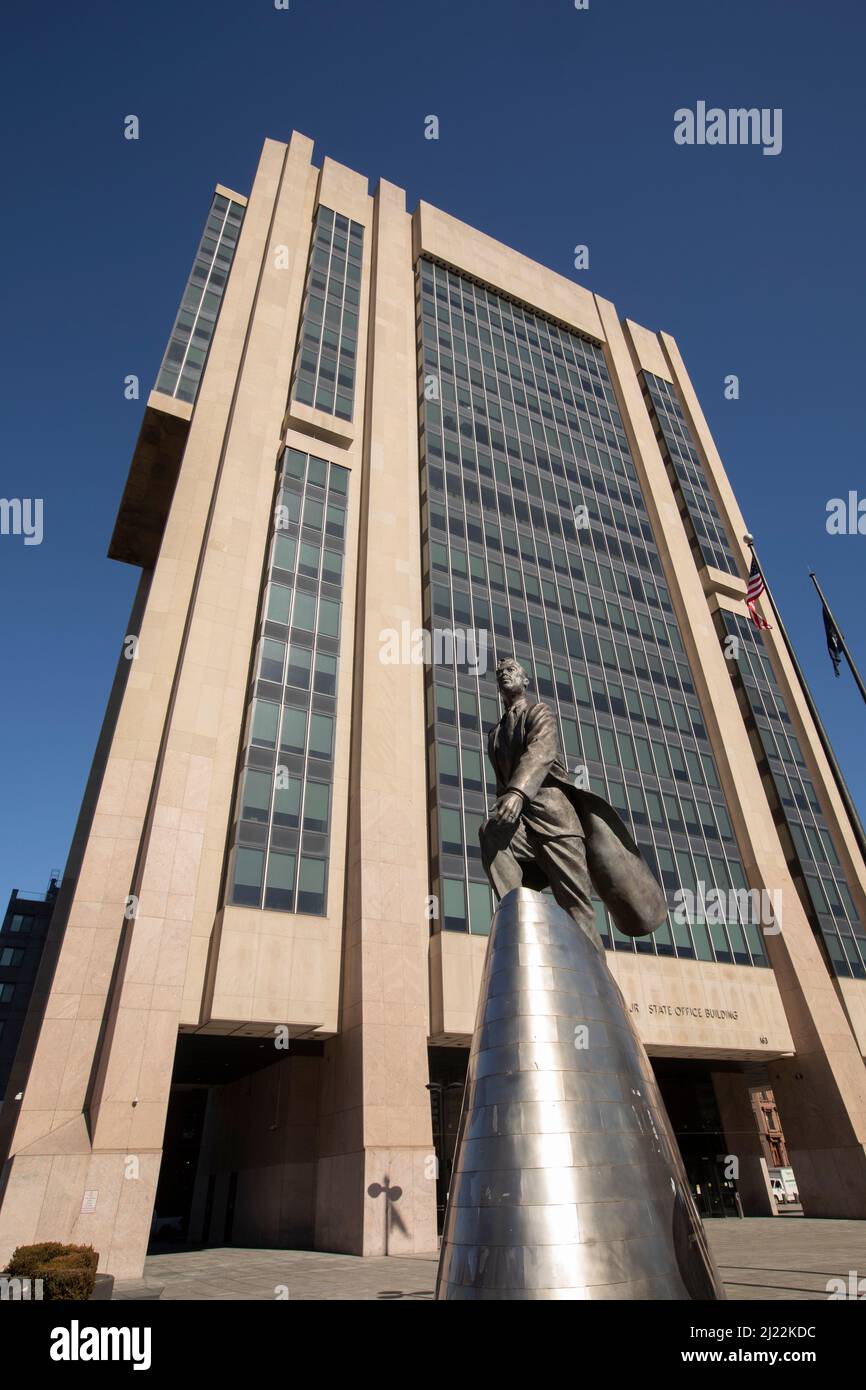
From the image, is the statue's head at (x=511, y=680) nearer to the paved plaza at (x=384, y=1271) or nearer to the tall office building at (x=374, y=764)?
the paved plaza at (x=384, y=1271)

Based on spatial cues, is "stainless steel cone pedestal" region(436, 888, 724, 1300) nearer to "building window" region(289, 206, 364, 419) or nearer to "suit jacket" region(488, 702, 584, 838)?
"suit jacket" region(488, 702, 584, 838)

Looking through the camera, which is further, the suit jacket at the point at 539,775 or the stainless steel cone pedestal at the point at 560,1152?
the suit jacket at the point at 539,775

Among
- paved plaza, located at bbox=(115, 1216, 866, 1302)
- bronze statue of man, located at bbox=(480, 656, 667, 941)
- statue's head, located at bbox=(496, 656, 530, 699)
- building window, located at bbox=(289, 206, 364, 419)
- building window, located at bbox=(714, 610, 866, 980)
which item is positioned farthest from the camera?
building window, located at bbox=(289, 206, 364, 419)

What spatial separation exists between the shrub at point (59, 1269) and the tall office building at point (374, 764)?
31.0ft

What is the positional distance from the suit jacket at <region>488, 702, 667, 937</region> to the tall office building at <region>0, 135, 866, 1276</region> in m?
17.3

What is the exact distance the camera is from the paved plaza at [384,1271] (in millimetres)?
12820

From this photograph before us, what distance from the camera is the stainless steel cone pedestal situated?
18.7 ft

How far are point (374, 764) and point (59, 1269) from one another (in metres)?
19.9

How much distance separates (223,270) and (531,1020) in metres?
47.8

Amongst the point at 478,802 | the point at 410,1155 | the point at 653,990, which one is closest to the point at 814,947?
the point at 653,990

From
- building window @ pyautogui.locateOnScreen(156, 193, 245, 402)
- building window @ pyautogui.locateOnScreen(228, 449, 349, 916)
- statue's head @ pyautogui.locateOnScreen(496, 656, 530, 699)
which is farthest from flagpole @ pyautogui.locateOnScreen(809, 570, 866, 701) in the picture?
building window @ pyautogui.locateOnScreen(156, 193, 245, 402)

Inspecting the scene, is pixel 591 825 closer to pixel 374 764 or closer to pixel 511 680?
pixel 511 680

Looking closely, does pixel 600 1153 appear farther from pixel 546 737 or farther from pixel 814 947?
pixel 814 947

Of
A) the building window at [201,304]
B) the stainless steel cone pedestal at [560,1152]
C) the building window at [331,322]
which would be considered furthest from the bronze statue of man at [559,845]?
the building window at [201,304]
